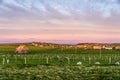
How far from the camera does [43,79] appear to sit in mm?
42625

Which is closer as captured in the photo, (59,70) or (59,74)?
(59,74)

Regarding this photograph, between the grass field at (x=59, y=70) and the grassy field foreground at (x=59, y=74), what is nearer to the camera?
the grassy field foreground at (x=59, y=74)

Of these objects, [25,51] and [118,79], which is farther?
[25,51]

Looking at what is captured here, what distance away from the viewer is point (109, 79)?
43406 millimetres

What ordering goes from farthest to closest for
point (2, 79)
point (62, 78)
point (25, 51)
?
1. point (25, 51)
2. point (62, 78)
3. point (2, 79)

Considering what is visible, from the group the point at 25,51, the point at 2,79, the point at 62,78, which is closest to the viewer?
the point at 2,79

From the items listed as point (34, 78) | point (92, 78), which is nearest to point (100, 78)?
point (92, 78)

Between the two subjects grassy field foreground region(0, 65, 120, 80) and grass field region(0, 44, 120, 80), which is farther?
grass field region(0, 44, 120, 80)

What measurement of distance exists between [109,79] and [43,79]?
823 centimetres

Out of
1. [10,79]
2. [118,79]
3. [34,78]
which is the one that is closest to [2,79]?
[10,79]

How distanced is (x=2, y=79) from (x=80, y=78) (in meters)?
9.83

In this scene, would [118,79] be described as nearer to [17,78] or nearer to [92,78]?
[92,78]

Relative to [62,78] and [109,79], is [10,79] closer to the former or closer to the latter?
[62,78]

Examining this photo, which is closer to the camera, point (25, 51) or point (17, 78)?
point (17, 78)
